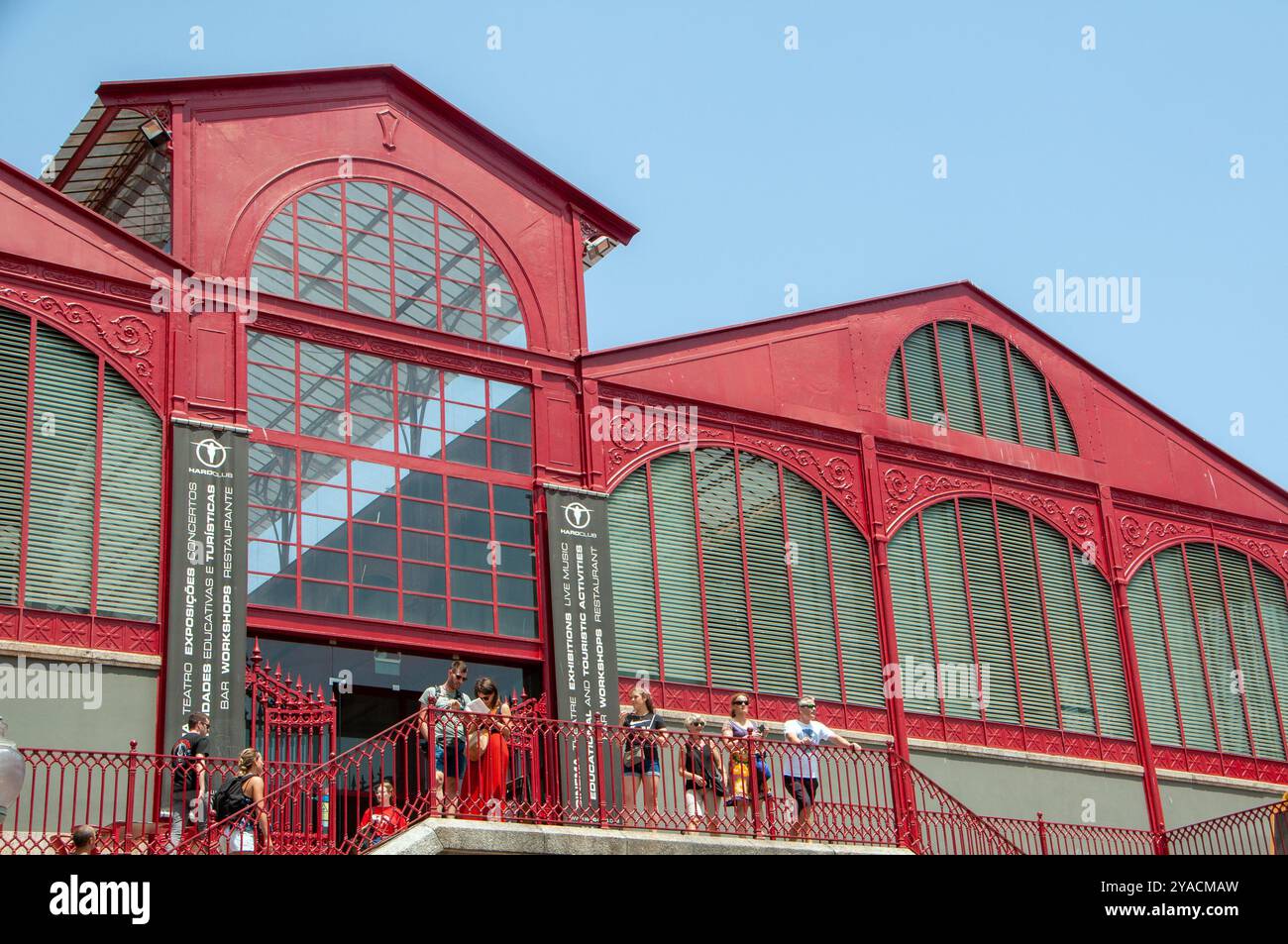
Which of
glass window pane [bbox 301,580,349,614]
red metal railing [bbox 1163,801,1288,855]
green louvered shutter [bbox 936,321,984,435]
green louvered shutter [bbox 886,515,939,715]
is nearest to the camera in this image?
glass window pane [bbox 301,580,349,614]

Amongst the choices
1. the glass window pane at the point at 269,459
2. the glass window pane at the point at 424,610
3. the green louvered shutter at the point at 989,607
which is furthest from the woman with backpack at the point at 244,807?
the green louvered shutter at the point at 989,607

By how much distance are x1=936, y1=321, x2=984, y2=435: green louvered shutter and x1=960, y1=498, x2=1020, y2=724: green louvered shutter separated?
1.31 m

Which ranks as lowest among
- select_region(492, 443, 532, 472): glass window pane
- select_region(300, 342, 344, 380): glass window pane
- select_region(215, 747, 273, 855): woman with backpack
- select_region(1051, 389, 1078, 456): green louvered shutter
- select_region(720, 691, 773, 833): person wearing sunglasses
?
select_region(215, 747, 273, 855): woman with backpack

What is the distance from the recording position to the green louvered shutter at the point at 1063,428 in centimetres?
2944

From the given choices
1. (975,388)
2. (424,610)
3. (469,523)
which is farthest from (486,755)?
(975,388)

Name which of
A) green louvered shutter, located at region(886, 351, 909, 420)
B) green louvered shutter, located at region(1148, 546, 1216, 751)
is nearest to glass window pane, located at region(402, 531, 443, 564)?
green louvered shutter, located at region(886, 351, 909, 420)

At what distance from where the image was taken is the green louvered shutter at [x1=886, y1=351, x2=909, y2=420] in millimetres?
27828

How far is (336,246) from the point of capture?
24.0m

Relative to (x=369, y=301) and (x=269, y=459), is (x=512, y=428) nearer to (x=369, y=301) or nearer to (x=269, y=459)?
(x=369, y=301)

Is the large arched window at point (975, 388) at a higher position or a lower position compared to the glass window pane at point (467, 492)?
higher

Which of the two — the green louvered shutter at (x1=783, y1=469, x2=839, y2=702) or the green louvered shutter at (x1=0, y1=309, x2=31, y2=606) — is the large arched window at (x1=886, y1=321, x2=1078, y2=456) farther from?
the green louvered shutter at (x1=0, y1=309, x2=31, y2=606)

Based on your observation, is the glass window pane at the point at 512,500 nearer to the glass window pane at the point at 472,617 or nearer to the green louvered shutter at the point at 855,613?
the glass window pane at the point at 472,617

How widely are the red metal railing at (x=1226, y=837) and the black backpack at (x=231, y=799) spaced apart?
528 inches

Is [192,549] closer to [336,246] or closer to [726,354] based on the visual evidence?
[336,246]
